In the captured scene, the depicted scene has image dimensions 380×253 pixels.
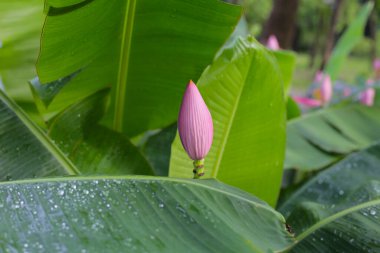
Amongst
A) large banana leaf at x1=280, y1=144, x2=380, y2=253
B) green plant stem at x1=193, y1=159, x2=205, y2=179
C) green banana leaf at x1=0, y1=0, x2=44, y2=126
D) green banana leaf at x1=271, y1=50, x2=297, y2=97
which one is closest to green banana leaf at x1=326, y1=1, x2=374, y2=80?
green banana leaf at x1=271, y1=50, x2=297, y2=97

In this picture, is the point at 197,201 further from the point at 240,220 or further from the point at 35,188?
the point at 35,188

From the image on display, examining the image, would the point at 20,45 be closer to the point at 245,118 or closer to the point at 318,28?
the point at 245,118

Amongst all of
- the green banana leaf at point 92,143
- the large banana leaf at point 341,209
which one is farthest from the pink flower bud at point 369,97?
the green banana leaf at point 92,143

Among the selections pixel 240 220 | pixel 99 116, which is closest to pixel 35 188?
pixel 240 220

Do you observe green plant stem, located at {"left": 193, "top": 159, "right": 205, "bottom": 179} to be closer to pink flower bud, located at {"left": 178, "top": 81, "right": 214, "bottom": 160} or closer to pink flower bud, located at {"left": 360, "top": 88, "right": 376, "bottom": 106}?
pink flower bud, located at {"left": 178, "top": 81, "right": 214, "bottom": 160}

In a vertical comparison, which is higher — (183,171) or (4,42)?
(4,42)

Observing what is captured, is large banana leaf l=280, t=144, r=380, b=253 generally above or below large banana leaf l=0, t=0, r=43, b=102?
below
